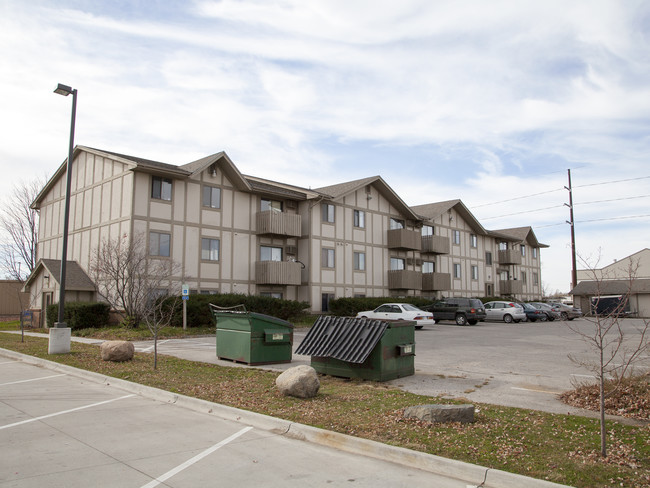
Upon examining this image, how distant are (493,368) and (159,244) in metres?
19.4

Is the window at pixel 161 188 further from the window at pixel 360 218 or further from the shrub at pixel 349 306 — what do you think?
the window at pixel 360 218

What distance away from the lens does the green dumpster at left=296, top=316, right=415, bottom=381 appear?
10703mm

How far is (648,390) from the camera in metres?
7.87

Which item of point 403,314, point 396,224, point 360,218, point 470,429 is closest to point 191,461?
point 470,429

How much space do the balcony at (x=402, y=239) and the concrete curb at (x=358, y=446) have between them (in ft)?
99.5

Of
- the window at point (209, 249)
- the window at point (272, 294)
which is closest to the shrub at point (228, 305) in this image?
the window at point (272, 294)

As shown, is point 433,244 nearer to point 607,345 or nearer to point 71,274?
point 71,274

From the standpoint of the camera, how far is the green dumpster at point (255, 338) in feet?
43.1

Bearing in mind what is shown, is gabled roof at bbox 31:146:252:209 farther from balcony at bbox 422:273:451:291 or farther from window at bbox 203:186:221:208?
balcony at bbox 422:273:451:291

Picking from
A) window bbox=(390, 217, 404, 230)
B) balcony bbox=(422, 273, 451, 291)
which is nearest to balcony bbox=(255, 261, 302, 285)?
window bbox=(390, 217, 404, 230)

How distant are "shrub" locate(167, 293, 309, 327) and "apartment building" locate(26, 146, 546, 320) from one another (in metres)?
1.82

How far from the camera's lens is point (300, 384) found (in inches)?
352

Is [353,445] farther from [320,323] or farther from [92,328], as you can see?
[92,328]

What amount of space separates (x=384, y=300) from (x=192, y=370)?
24568 millimetres
